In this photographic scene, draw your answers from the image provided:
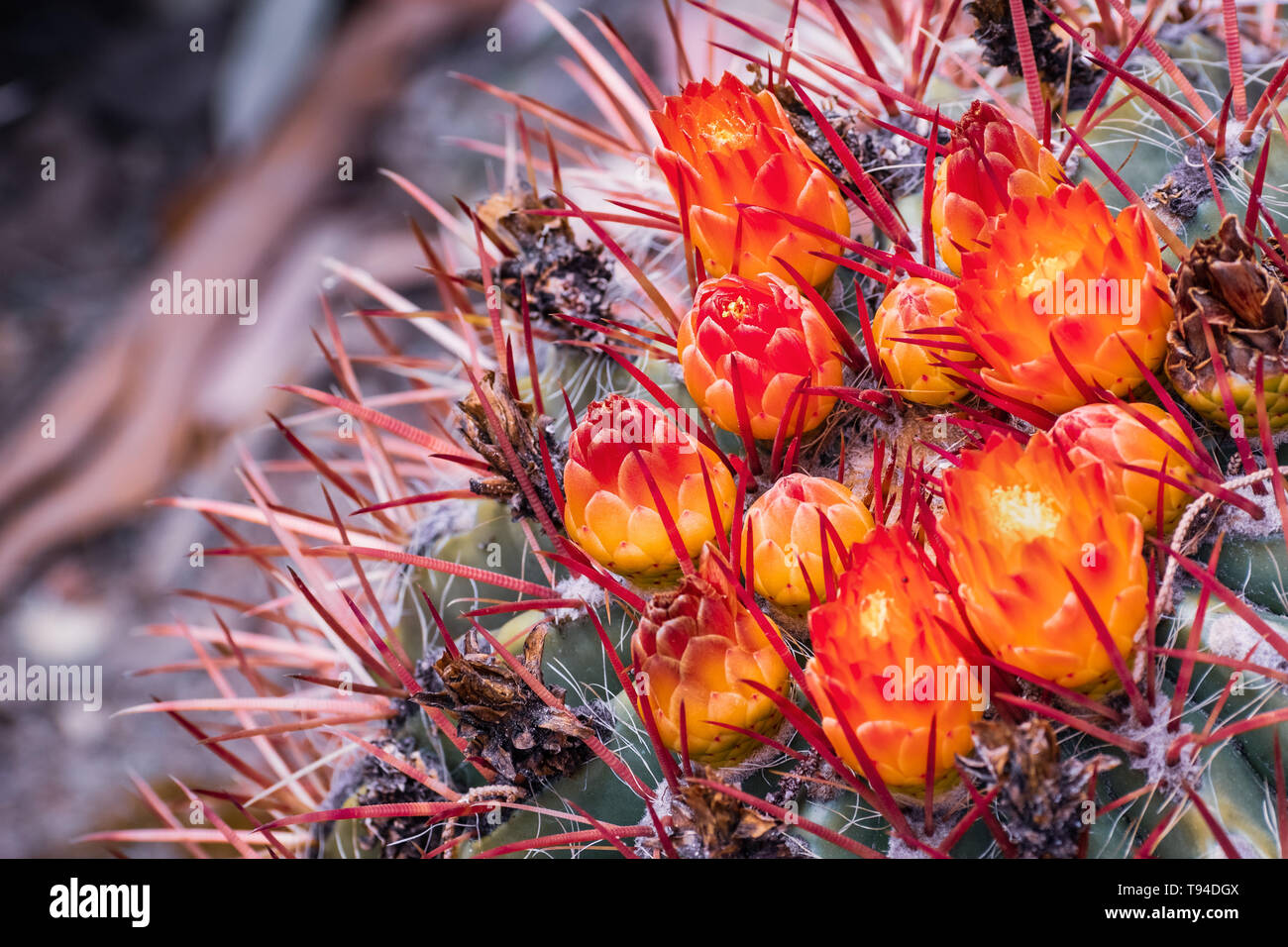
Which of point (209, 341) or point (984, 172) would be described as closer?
point (984, 172)

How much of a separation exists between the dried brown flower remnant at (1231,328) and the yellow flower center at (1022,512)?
8cm

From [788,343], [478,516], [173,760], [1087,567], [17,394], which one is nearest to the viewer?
[1087,567]

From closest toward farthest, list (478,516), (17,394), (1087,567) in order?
1. (1087,567)
2. (478,516)
3. (17,394)

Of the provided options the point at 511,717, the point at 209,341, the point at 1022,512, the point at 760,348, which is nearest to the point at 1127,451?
the point at 1022,512

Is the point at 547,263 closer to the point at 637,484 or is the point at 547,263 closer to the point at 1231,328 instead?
the point at 637,484

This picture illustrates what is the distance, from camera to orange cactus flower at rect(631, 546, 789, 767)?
380 mm

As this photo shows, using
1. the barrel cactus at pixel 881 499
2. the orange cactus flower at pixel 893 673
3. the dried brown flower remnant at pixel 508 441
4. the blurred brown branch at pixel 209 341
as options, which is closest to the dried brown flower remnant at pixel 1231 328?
the barrel cactus at pixel 881 499

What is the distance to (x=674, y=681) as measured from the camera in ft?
1.27

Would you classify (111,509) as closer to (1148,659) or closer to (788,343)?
(788,343)

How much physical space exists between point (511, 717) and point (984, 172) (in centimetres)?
31

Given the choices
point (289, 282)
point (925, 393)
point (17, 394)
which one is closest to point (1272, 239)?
point (925, 393)

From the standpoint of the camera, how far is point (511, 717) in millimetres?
448

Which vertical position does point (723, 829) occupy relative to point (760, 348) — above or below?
below
